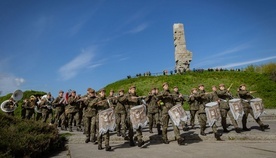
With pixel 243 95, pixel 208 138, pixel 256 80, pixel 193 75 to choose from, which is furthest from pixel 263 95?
pixel 208 138

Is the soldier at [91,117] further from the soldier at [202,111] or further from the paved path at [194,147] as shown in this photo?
the soldier at [202,111]

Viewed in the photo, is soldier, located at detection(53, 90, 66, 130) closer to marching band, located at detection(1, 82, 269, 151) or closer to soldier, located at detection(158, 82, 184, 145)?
marching band, located at detection(1, 82, 269, 151)

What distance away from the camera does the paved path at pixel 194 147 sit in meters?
8.11

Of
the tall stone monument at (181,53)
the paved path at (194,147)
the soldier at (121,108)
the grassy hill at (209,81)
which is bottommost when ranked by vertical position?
the paved path at (194,147)

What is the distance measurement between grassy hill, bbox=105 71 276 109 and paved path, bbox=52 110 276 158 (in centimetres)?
2227

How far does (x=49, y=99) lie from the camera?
15.5 meters

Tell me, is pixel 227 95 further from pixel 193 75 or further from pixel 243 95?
pixel 193 75

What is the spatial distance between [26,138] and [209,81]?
32.3m

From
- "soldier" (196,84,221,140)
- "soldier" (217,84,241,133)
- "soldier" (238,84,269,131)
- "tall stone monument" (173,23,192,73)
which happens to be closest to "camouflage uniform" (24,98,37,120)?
"soldier" (196,84,221,140)

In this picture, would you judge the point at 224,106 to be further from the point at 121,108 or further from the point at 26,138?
the point at 26,138

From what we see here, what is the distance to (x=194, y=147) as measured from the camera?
30.5 feet

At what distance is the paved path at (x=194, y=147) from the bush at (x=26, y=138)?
1.80 feet

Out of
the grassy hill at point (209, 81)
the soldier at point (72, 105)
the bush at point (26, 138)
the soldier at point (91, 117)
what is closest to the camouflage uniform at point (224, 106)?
the soldier at point (91, 117)

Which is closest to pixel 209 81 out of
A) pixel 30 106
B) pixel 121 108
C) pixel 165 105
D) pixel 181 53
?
pixel 181 53
